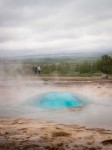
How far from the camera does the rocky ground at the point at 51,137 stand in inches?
284

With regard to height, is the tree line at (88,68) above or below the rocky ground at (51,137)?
above

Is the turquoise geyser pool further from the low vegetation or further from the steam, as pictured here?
the low vegetation

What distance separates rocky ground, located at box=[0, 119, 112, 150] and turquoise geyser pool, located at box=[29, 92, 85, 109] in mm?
3229

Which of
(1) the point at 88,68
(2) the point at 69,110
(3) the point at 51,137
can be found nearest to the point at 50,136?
(3) the point at 51,137

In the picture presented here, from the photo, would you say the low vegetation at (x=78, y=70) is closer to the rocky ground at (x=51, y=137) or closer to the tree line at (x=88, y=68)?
the tree line at (x=88, y=68)

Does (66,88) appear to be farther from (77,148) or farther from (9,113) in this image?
(77,148)

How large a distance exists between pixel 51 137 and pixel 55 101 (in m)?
5.38

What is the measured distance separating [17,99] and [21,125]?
6095 mm

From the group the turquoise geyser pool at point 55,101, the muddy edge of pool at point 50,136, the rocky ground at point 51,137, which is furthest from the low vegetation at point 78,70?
the rocky ground at point 51,137

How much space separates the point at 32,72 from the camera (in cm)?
2834

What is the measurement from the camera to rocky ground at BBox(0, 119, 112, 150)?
721 centimetres

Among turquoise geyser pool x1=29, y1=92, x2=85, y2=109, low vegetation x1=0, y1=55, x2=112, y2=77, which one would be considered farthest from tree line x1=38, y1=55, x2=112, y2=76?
turquoise geyser pool x1=29, y1=92, x2=85, y2=109

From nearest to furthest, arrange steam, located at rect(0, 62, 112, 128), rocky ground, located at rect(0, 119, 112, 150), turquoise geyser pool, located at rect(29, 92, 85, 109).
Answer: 1. rocky ground, located at rect(0, 119, 112, 150)
2. steam, located at rect(0, 62, 112, 128)
3. turquoise geyser pool, located at rect(29, 92, 85, 109)

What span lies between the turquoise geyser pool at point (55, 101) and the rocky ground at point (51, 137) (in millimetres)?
3229
